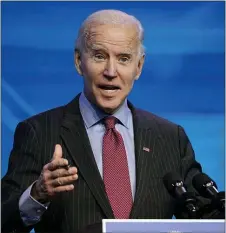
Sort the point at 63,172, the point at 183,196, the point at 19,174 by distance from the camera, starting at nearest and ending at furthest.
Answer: the point at 63,172 → the point at 183,196 → the point at 19,174

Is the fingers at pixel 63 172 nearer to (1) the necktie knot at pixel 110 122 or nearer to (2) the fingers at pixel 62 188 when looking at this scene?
(2) the fingers at pixel 62 188

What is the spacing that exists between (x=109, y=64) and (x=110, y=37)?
10cm

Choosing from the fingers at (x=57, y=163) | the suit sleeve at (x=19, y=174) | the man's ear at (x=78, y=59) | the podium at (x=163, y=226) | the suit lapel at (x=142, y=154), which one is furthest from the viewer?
the man's ear at (x=78, y=59)

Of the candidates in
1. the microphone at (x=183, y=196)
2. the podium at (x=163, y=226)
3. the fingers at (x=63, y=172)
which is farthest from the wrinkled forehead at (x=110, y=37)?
the podium at (x=163, y=226)

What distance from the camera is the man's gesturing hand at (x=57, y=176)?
197 centimetres

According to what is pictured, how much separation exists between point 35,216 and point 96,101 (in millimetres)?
524

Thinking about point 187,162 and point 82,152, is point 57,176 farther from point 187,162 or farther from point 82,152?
point 187,162

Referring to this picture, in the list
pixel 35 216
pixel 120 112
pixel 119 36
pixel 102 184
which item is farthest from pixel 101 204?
pixel 119 36

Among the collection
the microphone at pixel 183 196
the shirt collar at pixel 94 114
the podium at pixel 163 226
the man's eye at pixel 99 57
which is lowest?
the podium at pixel 163 226

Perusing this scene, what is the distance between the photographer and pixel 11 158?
253 centimetres

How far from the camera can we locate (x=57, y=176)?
2.00 meters

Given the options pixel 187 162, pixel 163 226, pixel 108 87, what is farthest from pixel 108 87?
pixel 163 226

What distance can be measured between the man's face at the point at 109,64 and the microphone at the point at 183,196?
0.48m

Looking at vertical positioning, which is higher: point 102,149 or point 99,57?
point 99,57
